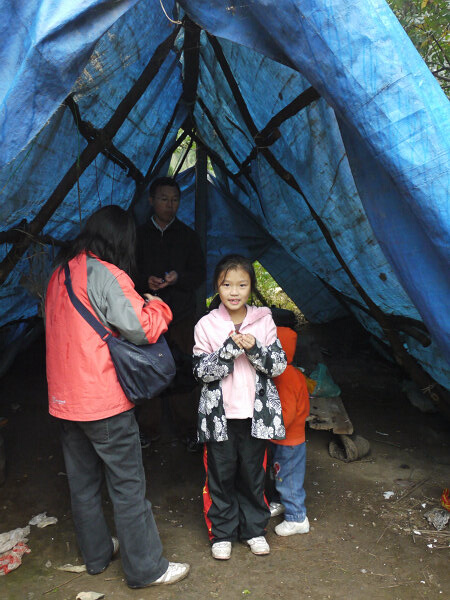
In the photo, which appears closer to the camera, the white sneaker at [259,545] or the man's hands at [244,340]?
the man's hands at [244,340]

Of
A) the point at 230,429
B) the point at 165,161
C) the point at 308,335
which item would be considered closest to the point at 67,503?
the point at 230,429

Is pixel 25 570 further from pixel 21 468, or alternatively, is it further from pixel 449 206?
pixel 449 206

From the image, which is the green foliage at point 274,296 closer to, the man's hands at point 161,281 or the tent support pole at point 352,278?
the tent support pole at point 352,278

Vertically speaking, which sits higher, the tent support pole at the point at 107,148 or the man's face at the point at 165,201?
the tent support pole at the point at 107,148

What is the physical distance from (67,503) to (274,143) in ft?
9.13

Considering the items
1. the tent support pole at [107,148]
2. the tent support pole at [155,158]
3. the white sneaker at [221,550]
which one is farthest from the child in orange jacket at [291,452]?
the tent support pole at [155,158]

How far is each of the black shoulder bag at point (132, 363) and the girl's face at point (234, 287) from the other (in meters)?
0.55

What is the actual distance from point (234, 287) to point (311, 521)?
5.23 feet

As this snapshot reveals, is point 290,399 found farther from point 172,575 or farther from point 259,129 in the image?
point 259,129

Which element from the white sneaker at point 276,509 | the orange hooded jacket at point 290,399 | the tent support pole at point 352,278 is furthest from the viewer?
the tent support pole at point 352,278

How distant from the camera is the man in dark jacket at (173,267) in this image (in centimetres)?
390

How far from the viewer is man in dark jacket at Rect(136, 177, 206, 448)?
3.90 m

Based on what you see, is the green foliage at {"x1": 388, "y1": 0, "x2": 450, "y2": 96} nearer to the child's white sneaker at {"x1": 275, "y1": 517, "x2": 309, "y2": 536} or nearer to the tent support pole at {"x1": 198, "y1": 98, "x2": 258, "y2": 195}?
the tent support pole at {"x1": 198, "y1": 98, "x2": 258, "y2": 195}

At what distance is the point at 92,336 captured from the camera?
2.34 meters
